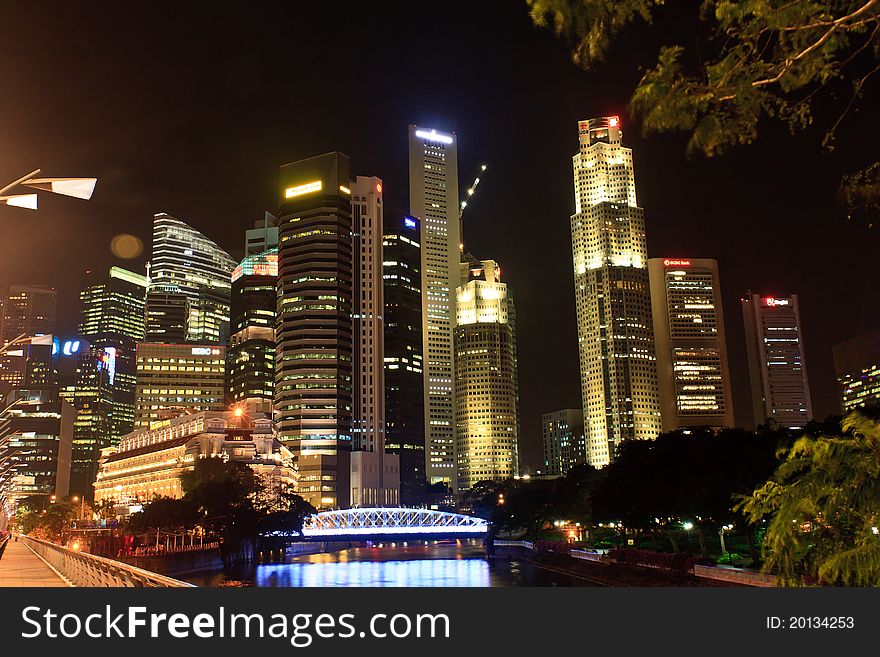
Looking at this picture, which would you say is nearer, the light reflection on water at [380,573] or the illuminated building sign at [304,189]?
the light reflection on water at [380,573]

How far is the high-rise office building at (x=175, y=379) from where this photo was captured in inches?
7461

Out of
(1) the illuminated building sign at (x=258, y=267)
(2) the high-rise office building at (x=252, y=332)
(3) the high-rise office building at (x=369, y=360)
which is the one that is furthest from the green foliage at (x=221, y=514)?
(1) the illuminated building sign at (x=258, y=267)

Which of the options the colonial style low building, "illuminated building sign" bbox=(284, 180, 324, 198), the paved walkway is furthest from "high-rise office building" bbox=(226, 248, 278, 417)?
the paved walkway

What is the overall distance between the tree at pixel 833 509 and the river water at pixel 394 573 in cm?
5019

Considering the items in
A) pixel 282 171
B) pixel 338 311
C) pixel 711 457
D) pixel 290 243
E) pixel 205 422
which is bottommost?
pixel 711 457

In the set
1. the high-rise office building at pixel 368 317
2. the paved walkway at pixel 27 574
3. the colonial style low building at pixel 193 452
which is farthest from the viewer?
the high-rise office building at pixel 368 317

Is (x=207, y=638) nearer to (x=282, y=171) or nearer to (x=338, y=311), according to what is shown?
(x=338, y=311)

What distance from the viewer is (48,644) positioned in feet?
21.5

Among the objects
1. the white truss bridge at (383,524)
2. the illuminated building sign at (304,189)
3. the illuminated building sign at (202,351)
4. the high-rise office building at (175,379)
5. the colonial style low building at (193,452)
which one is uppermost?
the illuminated building sign at (304,189)

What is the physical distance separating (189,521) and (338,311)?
7866cm

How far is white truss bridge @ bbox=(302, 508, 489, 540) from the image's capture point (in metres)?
108

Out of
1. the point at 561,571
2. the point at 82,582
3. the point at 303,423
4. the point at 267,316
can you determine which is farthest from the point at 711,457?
the point at 267,316

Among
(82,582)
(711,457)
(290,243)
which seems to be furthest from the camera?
(290,243)

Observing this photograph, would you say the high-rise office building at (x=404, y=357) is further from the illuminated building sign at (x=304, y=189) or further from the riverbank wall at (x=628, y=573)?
the riverbank wall at (x=628, y=573)
